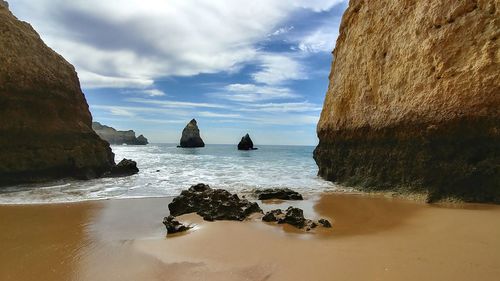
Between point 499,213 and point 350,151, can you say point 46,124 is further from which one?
point 499,213

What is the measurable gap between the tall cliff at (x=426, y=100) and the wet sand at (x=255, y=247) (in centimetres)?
163

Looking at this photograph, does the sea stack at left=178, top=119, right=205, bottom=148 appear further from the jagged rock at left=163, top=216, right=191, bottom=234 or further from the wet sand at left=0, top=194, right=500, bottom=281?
the jagged rock at left=163, top=216, right=191, bottom=234

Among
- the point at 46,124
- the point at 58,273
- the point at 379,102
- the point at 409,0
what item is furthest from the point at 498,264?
the point at 46,124

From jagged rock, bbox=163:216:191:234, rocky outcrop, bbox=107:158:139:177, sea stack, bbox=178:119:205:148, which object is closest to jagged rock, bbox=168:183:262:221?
jagged rock, bbox=163:216:191:234

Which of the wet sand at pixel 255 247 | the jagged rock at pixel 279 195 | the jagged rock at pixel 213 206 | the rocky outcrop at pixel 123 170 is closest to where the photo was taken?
the wet sand at pixel 255 247

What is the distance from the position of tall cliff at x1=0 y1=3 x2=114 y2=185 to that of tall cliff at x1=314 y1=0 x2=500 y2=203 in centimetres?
1337

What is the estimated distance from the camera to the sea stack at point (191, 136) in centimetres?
7825

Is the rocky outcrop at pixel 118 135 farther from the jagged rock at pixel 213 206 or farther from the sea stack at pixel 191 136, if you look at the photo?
the jagged rock at pixel 213 206

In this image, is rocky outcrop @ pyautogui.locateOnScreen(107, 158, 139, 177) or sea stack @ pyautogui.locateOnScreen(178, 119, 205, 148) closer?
rocky outcrop @ pyautogui.locateOnScreen(107, 158, 139, 177)

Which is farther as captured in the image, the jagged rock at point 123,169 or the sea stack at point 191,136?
the sea stack at point 191,136

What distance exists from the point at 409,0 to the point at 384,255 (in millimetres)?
10376

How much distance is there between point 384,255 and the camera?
483 cm

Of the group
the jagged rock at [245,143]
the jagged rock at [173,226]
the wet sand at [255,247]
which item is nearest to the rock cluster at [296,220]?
the wet sand at [255,247]

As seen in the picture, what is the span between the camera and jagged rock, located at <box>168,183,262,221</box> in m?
7.75
